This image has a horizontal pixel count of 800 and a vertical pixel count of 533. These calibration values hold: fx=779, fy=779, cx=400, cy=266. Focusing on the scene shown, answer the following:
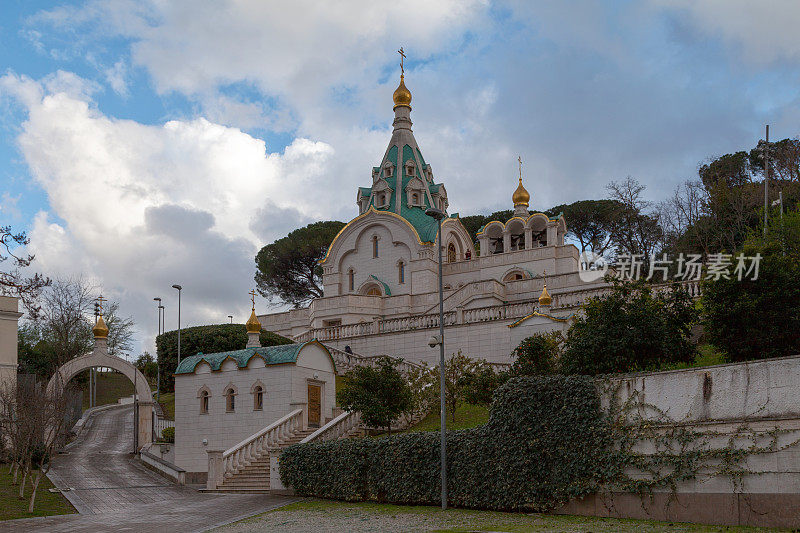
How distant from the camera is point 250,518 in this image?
18516mm

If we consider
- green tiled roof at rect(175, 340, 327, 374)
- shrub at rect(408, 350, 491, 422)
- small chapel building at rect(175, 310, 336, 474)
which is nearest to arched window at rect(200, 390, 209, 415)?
small chapel building at rect(175, 310, 336, 474)

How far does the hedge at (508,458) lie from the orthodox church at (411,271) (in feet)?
50.3

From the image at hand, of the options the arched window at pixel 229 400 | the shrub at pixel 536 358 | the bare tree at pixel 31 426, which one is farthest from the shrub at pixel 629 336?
the bare tree at pixel 31 426

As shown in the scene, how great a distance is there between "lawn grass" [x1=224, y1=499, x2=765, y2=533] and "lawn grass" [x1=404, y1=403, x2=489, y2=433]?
18.1ft

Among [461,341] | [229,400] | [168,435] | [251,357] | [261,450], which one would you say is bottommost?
[168,435]

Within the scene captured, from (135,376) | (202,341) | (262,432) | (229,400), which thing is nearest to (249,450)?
(262,432)

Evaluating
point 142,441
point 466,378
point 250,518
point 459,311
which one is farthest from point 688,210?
point 250,518

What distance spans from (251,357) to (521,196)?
32712mm

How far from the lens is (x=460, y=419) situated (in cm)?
2573

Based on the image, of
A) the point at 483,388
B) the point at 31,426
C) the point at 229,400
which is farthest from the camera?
the point at 229,400

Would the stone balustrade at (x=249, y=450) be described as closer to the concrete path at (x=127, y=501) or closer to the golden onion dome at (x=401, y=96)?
the concrete path at (x=127, y=501)

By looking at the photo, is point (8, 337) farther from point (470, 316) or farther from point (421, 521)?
point (421, 521)

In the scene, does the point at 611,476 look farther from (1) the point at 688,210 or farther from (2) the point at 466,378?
(1) the point at 688,210

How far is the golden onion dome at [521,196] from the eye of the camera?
5553 cm
